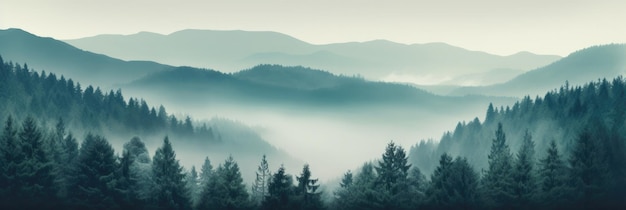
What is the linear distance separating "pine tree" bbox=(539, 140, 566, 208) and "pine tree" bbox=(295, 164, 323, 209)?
106ft

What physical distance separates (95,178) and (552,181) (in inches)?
2615

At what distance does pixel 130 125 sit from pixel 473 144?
91846 millimetres

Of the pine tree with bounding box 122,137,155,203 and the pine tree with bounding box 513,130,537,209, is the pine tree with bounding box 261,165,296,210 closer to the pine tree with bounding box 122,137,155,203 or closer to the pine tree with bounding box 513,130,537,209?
the pine tree with bounding box 122,137,155,203

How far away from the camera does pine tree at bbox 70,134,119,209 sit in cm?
9362

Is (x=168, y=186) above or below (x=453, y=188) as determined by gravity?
below

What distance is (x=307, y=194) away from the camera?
96062mm

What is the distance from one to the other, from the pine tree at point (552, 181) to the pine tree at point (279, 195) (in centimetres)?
3629

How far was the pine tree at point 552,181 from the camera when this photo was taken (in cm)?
9669

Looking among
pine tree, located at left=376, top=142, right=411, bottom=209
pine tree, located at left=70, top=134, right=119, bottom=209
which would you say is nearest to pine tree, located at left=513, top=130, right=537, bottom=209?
pine tree, located at left=376, top=142, right=411, bottom=209

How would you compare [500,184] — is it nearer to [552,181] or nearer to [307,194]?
[552,181]

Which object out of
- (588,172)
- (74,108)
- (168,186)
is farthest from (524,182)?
(74,108)

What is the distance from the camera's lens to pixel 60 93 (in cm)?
17712

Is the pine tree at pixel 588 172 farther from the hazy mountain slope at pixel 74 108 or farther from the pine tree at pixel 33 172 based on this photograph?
the hazy mountain slope at pixel 74 108

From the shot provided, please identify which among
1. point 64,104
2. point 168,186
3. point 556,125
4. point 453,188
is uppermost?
point 64,104
